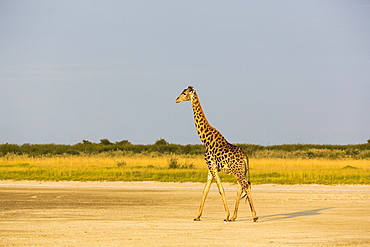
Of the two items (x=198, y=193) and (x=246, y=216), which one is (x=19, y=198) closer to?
(x=198, y=193)

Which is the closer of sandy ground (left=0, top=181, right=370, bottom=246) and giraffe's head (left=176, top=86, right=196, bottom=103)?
sandy ground (left=0, top=181, right=370, bottom=246)

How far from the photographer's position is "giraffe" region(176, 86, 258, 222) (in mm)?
14531

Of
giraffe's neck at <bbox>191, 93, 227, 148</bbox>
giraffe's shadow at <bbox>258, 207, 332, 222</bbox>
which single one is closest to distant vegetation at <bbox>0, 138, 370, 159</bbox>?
giraffe's shadow at <bbox>258, 207, 332, 222</bbox>

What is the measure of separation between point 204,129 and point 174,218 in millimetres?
2319

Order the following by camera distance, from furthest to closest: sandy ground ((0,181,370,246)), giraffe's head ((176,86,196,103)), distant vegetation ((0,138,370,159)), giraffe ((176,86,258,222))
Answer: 1. distant vegetation ((0,138,370,159))
2. giraffe's head ((176,86,196,103))
3. giraffe ((176,86,258,222))
4. sandy ground ((0,181,370,246))

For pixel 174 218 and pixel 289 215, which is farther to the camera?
pixel 289 215

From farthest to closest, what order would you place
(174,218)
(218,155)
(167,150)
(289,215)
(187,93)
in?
(167,150), (289,215), (174,218), (187,93), (218,155)

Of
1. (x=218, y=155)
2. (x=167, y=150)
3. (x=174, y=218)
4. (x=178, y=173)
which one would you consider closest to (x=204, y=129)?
(x=218, y=155)

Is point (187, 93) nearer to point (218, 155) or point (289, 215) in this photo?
point (218, 155)

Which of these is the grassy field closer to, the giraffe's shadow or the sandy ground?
the sandy ground

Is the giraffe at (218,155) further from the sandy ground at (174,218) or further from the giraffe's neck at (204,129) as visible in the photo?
the sandy ground at (174,218)

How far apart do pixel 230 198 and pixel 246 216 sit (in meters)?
5.63

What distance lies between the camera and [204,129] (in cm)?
1526

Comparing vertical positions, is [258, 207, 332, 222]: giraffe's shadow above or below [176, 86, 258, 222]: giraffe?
below
